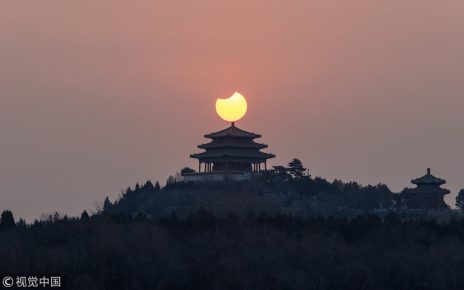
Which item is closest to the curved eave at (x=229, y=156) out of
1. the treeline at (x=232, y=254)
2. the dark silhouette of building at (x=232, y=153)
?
the dark silhouette of building at (x=232, y=153)

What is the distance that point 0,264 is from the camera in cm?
8512

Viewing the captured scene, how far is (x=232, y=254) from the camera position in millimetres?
90250

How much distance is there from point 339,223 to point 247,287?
1939 centimetres

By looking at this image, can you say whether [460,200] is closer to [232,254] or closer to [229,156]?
[229,156]

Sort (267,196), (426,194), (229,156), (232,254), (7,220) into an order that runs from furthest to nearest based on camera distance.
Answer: (229,156) < (426,194) < (267,196) < (7,220) < (232,254)

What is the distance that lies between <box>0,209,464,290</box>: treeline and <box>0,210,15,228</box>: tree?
229 mm

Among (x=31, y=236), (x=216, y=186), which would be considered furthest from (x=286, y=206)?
(x=31, y=236)

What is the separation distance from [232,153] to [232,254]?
64.2 m

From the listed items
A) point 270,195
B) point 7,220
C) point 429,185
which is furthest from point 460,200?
point 7,220

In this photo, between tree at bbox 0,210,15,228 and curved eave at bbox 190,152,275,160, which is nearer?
tree at bbox 0,210,15,228

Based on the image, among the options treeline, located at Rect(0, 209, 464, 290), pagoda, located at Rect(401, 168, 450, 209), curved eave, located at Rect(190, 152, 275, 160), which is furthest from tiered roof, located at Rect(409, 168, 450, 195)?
treeline, located at Rect(0, 209, 464, 290)

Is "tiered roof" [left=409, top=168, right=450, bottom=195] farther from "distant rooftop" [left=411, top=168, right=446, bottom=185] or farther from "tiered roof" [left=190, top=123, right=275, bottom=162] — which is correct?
"tiered roof" [left=190, top=123, right=275, bottom=162]

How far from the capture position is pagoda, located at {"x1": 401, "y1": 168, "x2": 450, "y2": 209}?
482ft

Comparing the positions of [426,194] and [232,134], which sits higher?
[232,134]
